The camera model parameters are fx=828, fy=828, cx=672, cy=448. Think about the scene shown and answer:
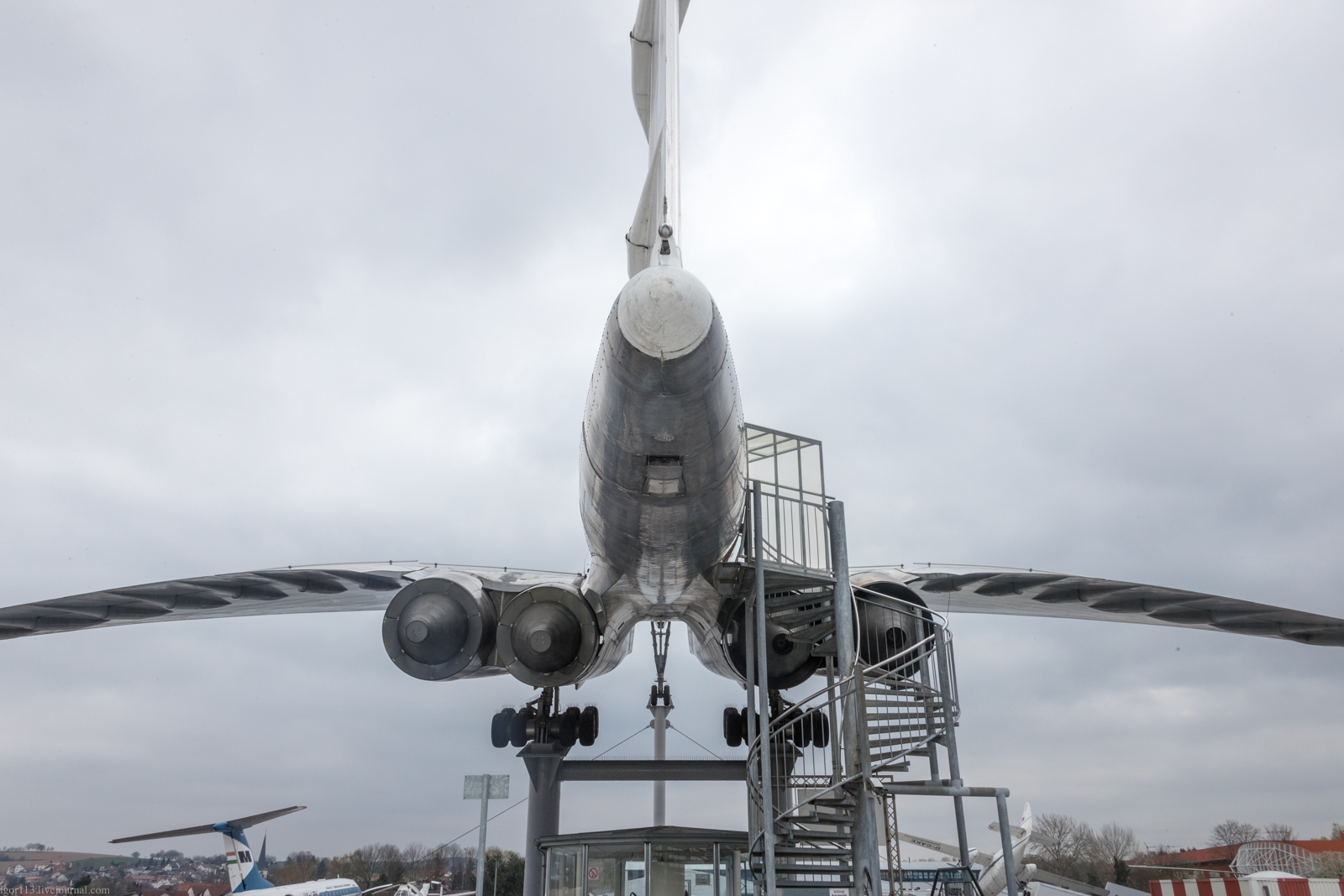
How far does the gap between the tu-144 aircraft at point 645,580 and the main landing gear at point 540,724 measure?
1.8 inches

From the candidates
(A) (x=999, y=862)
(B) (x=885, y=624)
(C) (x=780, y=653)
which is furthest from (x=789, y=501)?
(A) (x=999, y=862)

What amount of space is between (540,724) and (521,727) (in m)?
0.36

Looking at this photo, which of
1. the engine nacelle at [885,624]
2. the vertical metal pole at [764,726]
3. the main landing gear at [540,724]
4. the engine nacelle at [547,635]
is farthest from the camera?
the main landing gear at [540,724]

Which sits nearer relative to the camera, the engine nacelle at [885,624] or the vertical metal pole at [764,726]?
the vertical metal pole at [764,726]

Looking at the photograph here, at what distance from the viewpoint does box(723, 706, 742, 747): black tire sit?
49.2 feet

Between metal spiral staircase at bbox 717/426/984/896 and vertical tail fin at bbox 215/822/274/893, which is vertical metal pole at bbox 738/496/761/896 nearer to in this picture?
metal spiral staircase at bbox 717/426/984/896

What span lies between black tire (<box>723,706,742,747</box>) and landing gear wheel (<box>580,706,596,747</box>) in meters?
2.71

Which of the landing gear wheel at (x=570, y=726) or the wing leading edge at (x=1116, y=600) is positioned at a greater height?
the wing leading edge at (x=1116, y=600)

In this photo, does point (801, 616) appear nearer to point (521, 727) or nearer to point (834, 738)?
point (834, 738)

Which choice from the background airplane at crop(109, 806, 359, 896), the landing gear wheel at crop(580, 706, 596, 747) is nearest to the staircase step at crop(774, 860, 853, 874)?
the landing gear wheel at crop(580, 706, 596, 747)

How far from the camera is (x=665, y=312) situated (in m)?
5.00

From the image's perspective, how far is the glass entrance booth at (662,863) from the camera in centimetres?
980

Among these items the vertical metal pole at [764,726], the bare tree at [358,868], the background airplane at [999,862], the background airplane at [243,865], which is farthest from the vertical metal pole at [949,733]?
the bare tree at [358,868]

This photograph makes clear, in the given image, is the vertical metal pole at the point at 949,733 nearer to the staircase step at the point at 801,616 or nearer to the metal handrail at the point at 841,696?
the metal handrail at the point at 841,696
